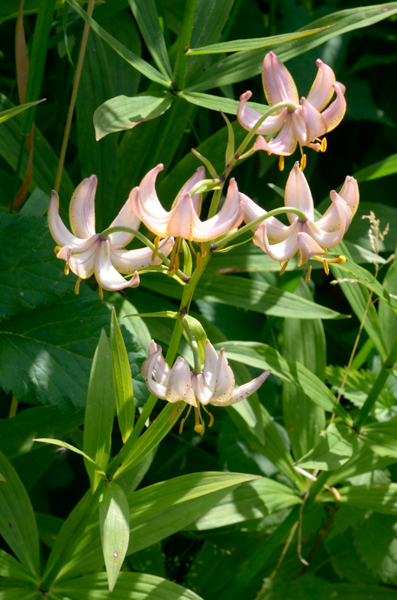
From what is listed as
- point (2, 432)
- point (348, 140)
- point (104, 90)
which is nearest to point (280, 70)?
point (104, 90)

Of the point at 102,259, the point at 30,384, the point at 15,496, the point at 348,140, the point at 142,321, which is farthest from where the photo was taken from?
the point at 348,140

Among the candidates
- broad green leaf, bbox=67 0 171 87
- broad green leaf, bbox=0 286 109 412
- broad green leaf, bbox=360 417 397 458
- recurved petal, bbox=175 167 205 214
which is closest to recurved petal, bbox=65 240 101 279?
recurved petal, bbox=175 167 205 214

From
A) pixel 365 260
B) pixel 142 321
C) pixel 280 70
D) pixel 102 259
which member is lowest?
pixel 142 321

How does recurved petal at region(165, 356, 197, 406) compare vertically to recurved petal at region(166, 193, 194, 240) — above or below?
below

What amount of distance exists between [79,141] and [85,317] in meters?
0.43

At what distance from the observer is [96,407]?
2.57 ft

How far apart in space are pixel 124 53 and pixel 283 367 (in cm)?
59

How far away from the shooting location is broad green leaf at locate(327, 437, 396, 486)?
1.01 metres

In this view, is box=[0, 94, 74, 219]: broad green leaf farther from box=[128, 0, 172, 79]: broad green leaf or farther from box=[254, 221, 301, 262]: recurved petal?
box=[254, 221, 301, 262]: recurved petal

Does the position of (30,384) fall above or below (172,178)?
below

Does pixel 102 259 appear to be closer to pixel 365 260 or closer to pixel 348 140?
pixel 365 260

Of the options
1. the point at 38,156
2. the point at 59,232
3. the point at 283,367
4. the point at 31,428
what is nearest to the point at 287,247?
the point at 59,232

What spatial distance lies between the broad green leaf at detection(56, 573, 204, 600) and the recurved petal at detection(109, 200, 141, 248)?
579 millimetres

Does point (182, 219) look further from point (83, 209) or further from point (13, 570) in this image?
point (13, 570)
